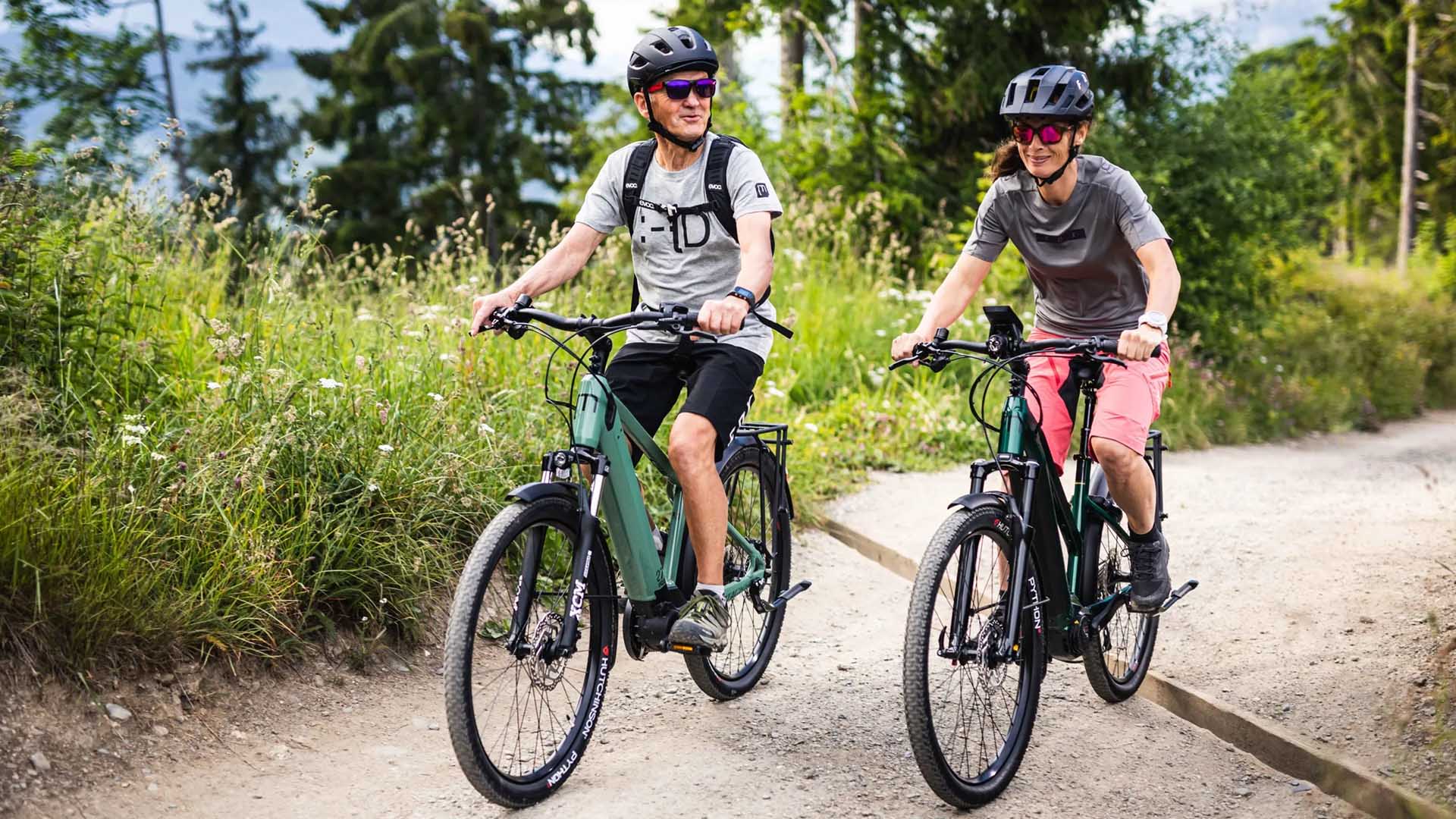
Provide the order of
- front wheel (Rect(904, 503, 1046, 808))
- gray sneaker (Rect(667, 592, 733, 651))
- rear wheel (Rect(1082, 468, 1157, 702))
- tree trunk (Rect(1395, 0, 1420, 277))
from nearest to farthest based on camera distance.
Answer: front wheel (Rect(904, 503, 1046, 808)) → gray sneaker (Rect(667, 592, 733, 651)) → rear wheel (Rect(1082, 468, 1157, 702)) → tree trunk (Rect(1395, 0, 1420, 277))

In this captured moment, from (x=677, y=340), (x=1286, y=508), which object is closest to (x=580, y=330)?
(x=677, y=340)

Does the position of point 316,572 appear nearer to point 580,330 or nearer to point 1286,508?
point 580,330

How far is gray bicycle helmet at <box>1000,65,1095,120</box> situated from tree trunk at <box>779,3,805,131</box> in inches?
421

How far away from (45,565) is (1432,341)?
1673cm

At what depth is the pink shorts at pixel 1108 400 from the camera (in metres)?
4.12

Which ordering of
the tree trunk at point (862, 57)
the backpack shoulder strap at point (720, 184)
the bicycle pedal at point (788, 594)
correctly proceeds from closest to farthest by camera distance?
the backpack shoulder strap at point (720, 184) < the bicycle pedal at point (788, 594) < the tree trunk at point (862, 57)

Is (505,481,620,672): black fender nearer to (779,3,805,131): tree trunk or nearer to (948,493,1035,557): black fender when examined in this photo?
(948,493,1035,557): black fender

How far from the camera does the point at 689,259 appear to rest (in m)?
4.25

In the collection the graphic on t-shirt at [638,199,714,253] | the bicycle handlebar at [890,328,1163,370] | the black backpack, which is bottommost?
the bicycle handlebar at [890,328,1163,370]

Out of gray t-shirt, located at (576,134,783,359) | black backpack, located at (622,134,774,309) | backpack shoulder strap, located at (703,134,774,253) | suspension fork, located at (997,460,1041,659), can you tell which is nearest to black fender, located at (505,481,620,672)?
gray t-shirt, located at (576,134,783,359)

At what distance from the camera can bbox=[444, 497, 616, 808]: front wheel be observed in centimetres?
338

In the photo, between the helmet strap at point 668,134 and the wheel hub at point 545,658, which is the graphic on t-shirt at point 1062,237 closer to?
the helmet strap at point 668,134

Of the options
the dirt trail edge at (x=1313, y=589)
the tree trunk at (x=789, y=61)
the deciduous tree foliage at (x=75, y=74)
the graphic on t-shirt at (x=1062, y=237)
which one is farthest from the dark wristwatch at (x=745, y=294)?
the tree trunk at (x=789, y=61)

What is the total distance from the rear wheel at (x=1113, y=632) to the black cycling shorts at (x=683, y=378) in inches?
53.0
